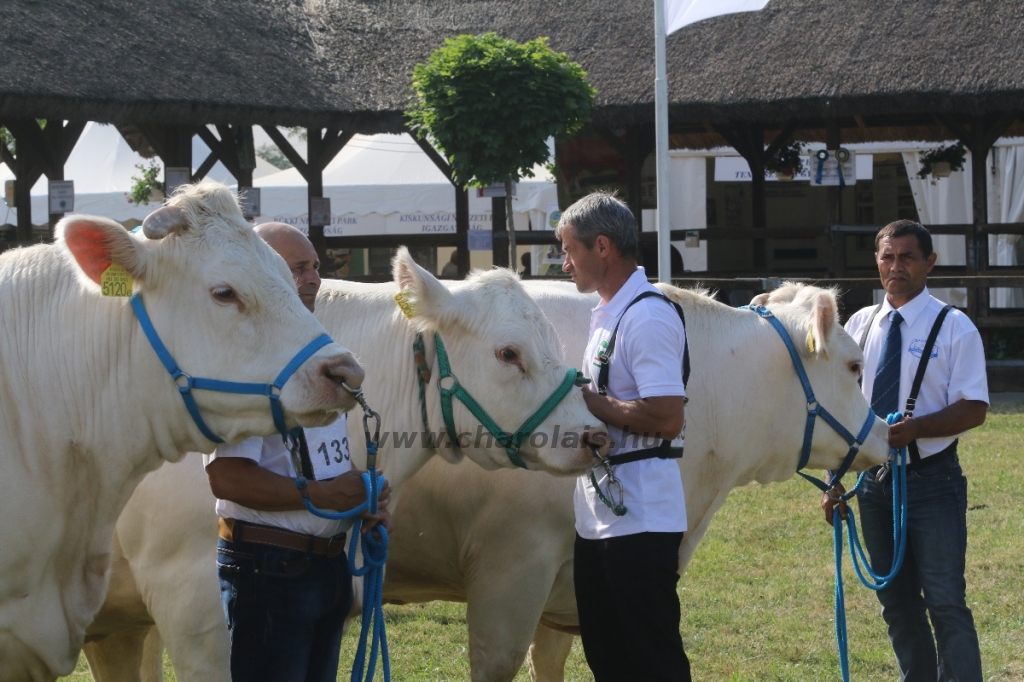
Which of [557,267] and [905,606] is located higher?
[557,267]

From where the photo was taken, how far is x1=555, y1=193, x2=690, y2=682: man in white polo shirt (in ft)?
10.7

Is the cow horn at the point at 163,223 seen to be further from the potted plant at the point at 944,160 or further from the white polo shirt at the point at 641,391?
the potted plant at the point at 944,160

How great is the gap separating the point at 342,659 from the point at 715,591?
2.32 m

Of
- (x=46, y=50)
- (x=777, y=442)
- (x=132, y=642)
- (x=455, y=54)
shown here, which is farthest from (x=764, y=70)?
(x=132, y=642)

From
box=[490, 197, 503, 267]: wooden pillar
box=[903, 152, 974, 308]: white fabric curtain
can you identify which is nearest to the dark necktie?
box=[490, 197, 503, 267]: wooden pillar

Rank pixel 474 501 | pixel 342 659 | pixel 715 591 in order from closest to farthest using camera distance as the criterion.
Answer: pixel 474 501
pixel 342 659
pixel 715 591

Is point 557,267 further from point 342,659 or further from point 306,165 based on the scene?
Result: point 342,659

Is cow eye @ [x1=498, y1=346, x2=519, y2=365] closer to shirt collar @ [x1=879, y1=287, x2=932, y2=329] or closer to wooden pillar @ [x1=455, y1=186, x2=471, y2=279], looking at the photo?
shirt collar @ [x1=879, y1=287, x2=932, y2=329]

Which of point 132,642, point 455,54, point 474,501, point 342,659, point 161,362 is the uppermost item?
point 455,54

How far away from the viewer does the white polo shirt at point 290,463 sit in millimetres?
2883

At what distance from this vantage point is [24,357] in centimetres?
273

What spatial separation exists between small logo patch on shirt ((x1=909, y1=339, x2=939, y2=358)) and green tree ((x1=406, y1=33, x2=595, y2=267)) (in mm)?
8615

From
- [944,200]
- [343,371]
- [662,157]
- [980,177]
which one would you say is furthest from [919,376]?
[944,200]

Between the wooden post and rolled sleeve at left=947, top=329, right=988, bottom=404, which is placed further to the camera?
the wooden post
